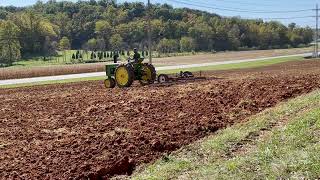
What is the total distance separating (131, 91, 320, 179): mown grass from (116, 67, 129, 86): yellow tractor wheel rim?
1310 centimetres

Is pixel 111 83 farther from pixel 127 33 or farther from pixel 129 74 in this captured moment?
pixel 127 33

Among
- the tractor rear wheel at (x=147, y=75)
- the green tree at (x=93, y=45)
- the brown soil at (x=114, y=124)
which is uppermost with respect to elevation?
the green tree at (x=93, y=45)

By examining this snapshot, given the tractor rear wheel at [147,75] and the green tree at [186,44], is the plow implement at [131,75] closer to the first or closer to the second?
the tractor rear wheel at [147,75]

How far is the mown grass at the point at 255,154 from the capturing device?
7.91 metres

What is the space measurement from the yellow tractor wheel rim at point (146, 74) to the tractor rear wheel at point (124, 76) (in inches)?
42.1

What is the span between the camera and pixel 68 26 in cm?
17462

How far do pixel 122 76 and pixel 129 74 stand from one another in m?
0.58

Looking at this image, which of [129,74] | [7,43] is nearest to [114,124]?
[129,74]

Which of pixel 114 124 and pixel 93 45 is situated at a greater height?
pixel 93 45

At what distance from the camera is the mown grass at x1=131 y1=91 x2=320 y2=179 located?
7.91m

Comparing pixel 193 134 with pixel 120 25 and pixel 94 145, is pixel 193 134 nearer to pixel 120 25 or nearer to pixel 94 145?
pixel 94 145

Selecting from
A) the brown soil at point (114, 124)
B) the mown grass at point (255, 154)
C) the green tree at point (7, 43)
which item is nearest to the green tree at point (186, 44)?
the green tree at point (7, 43)

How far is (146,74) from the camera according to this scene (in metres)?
26.2

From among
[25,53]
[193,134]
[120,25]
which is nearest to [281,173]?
[193,134]
